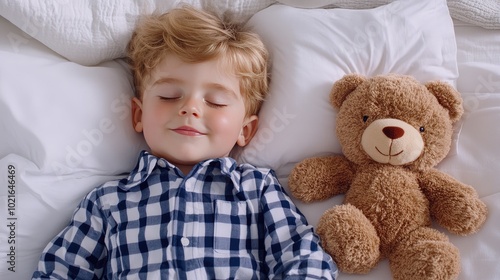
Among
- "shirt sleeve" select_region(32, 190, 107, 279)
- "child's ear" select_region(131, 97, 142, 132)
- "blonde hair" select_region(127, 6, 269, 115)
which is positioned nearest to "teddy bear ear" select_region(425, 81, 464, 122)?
"blonde hair" select_region(127, 6, 269, 115)

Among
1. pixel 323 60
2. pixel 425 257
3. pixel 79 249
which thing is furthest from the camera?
pixel 323 60

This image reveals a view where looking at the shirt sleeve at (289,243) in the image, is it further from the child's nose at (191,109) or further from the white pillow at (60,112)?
the white pillow at (60,112)

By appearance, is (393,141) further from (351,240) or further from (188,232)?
(188,232)

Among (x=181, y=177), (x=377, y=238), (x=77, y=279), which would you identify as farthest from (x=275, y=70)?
(x=77, y=279)

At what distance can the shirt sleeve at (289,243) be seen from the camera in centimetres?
103

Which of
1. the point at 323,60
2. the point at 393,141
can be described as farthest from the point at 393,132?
the point at 323,60

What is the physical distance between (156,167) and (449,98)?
2.02 feet

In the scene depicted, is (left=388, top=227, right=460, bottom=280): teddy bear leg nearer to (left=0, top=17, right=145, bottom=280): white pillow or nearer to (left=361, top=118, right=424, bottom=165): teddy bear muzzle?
(left=361, top=118, right=424, bottom=165): teddy bear muzzle

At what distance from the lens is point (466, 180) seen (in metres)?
1.14

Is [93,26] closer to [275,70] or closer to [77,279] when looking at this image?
[275,70]

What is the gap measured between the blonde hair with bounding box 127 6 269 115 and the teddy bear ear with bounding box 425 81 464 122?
37 centimetres

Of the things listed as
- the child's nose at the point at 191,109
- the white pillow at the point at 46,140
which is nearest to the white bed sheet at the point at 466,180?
the white pillow at the point at 46,140

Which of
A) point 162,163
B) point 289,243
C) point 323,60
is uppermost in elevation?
point 323,60

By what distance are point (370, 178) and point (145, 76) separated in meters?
0.53
